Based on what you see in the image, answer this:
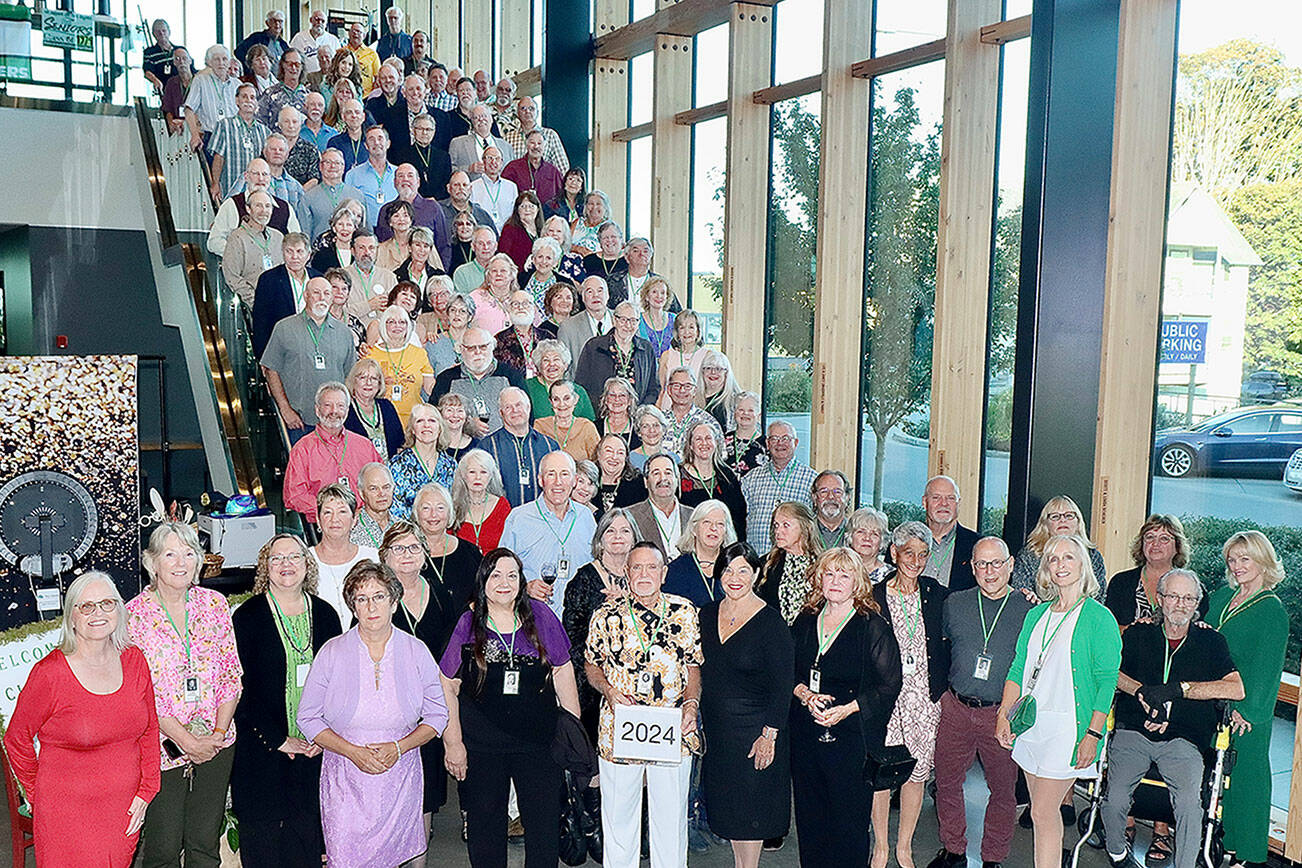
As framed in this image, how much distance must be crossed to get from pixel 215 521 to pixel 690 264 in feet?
24.7

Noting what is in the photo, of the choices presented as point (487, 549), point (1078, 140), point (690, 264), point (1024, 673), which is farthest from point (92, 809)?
point (690, 264)

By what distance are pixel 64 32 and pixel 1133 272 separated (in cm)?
1151

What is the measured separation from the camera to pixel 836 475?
22.3 ft

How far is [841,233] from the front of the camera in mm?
10539

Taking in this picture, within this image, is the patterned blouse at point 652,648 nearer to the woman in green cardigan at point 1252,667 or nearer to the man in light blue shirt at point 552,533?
the man in light blue shirt at point 552,533

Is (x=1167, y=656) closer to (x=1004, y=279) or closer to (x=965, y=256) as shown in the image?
(x=1004, y=279)

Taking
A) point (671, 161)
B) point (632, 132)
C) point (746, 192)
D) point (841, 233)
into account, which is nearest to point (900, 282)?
point (841, 233)

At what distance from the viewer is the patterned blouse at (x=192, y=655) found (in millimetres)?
4914

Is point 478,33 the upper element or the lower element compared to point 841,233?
upper

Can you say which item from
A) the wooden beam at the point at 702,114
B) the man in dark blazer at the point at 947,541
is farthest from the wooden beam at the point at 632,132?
the man in dark blazer at the point at 947,541

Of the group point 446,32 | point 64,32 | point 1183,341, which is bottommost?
point 1183,341

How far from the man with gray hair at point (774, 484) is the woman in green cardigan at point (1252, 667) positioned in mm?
2287

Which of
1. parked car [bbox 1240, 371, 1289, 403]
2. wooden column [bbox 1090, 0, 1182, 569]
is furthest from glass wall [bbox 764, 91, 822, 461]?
parked car [bbox 1240, 371, 1289, 403]

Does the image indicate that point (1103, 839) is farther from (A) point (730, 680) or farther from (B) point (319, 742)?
(B) point (319, 742)
